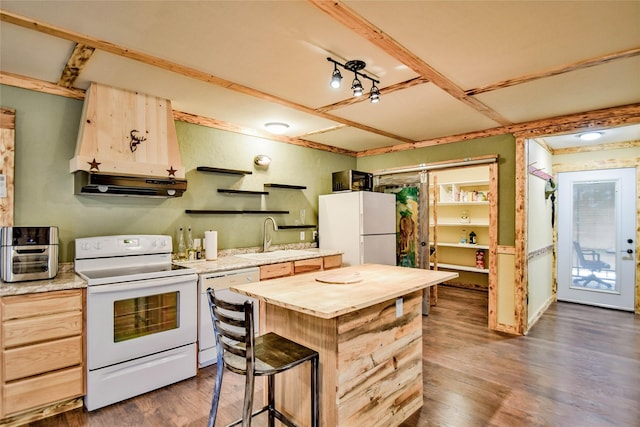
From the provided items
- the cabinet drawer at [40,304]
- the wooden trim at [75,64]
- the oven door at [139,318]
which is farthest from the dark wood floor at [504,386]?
the wooden trim at [75,64]

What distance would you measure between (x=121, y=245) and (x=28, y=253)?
26.3 inches

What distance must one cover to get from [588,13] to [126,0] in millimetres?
2454

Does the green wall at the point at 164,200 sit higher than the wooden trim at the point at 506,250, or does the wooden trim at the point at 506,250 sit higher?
the green wall at the point at 164,200

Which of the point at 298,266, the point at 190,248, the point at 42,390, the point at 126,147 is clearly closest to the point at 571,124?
the point at 298,266

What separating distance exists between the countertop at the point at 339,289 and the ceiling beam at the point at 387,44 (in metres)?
1.52

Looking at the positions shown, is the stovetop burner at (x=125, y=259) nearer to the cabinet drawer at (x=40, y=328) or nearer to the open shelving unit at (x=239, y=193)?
the cabinet drawer at (x=40, y=328)

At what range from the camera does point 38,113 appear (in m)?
2.76

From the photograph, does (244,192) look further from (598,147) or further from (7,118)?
(598,147)

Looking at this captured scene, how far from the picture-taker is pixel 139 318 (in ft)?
8.79

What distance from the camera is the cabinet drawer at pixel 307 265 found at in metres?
3.85

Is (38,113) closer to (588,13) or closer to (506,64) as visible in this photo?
(506,64)

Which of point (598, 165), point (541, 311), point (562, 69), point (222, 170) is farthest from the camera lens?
point (598, 165)

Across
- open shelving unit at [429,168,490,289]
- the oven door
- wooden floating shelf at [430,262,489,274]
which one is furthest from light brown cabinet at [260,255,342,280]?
wooden floating shelf at [430,262,489,274]

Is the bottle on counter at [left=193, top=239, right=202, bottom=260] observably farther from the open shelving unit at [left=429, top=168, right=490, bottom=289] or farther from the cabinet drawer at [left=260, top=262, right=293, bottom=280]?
the open shelving unit at [left=429, top=168, right=490, bottom=289]
